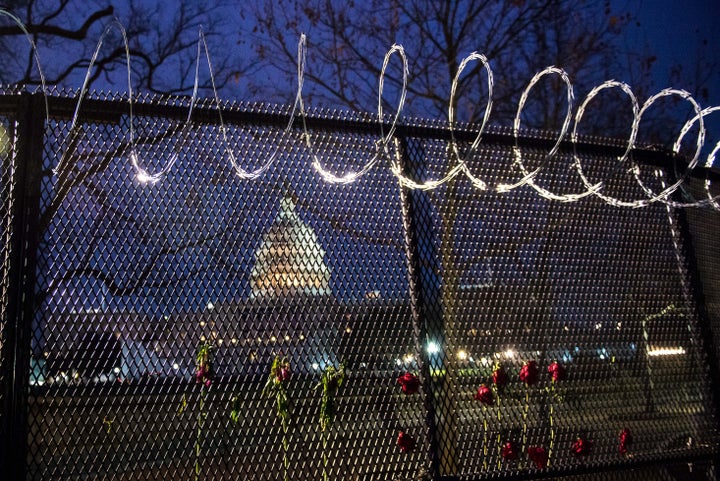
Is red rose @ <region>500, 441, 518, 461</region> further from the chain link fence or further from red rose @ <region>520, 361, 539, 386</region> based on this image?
red rose @ <region>520, 361, 539, 386</region>

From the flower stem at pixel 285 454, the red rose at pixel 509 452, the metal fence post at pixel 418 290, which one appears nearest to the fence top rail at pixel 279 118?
the metal fence post at pixel 418 290

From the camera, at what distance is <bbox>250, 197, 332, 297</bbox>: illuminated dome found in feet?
10.7

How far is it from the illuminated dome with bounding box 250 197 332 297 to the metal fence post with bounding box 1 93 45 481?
113cm

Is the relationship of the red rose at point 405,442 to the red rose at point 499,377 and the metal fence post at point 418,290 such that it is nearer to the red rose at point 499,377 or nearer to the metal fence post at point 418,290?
the metal fence post at point 418,290

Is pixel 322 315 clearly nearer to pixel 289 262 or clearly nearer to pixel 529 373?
pixel 289 262

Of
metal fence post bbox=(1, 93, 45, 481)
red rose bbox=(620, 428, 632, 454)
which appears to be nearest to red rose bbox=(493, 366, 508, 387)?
red rose bbox=(620, 428, 632, 454)

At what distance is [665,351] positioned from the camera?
4.30 metres

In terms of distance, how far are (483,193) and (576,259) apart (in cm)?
89

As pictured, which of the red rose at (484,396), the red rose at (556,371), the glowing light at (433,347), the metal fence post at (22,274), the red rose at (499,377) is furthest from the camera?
the red rose at (556,371)

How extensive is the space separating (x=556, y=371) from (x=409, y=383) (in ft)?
4.01

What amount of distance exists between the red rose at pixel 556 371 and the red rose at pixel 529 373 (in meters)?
0.15

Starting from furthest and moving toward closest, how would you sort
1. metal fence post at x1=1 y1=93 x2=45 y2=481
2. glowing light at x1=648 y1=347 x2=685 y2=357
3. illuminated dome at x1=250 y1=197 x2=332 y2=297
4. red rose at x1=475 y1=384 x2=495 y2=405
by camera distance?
glowing light at x1=648 y1=347 x2=685 y2=357
red rose at x1=475 y1=384 x2=495 y2=405
illuminated dome at x1=250 y1=197 x2=332 y2=297
metal fence post at x1=1 y1=93 x2=45 y2=481

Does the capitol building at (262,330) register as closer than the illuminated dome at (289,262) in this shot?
Yes

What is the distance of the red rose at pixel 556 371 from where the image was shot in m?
3.86
